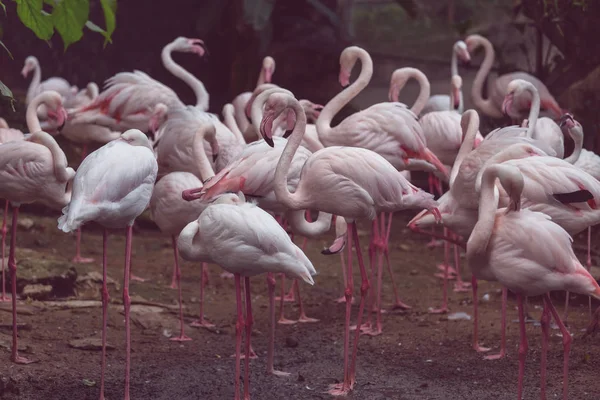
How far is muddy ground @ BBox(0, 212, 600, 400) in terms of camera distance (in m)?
4.37

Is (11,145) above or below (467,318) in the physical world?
above

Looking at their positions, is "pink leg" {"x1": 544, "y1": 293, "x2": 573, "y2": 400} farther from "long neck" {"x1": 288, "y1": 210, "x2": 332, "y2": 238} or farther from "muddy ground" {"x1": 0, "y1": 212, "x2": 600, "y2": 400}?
"long neck" {"x1": 288, "y1": 210, "x2": 332, "y2": 238}

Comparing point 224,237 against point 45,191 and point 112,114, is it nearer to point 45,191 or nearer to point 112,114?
point 45,191

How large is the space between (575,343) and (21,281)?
3474 millimetres

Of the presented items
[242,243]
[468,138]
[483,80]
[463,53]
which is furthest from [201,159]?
[483,80]

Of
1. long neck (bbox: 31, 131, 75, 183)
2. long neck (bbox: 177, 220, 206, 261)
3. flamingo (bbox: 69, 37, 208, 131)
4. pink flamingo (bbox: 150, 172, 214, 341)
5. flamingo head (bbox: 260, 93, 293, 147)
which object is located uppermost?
flamingo (bbox: 69, 37, 208, 131)

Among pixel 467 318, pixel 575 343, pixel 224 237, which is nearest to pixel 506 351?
pixel 575 343

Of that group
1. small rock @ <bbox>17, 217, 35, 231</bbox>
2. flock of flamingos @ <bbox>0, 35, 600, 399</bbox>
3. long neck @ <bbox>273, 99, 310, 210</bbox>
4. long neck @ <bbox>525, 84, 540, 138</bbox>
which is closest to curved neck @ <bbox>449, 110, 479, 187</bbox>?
flock of flamingos @ <bbox>0, 35, 600, 399</bbox>

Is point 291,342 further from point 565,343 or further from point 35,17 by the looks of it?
point 35,17

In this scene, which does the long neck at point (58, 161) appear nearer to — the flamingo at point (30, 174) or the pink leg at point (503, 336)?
the flamingo at point (30, 174)

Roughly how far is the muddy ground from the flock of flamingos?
0.52 ft

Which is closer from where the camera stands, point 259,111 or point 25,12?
point 25,12

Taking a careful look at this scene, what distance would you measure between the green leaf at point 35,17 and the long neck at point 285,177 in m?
1.35

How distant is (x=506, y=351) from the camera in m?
5.13
